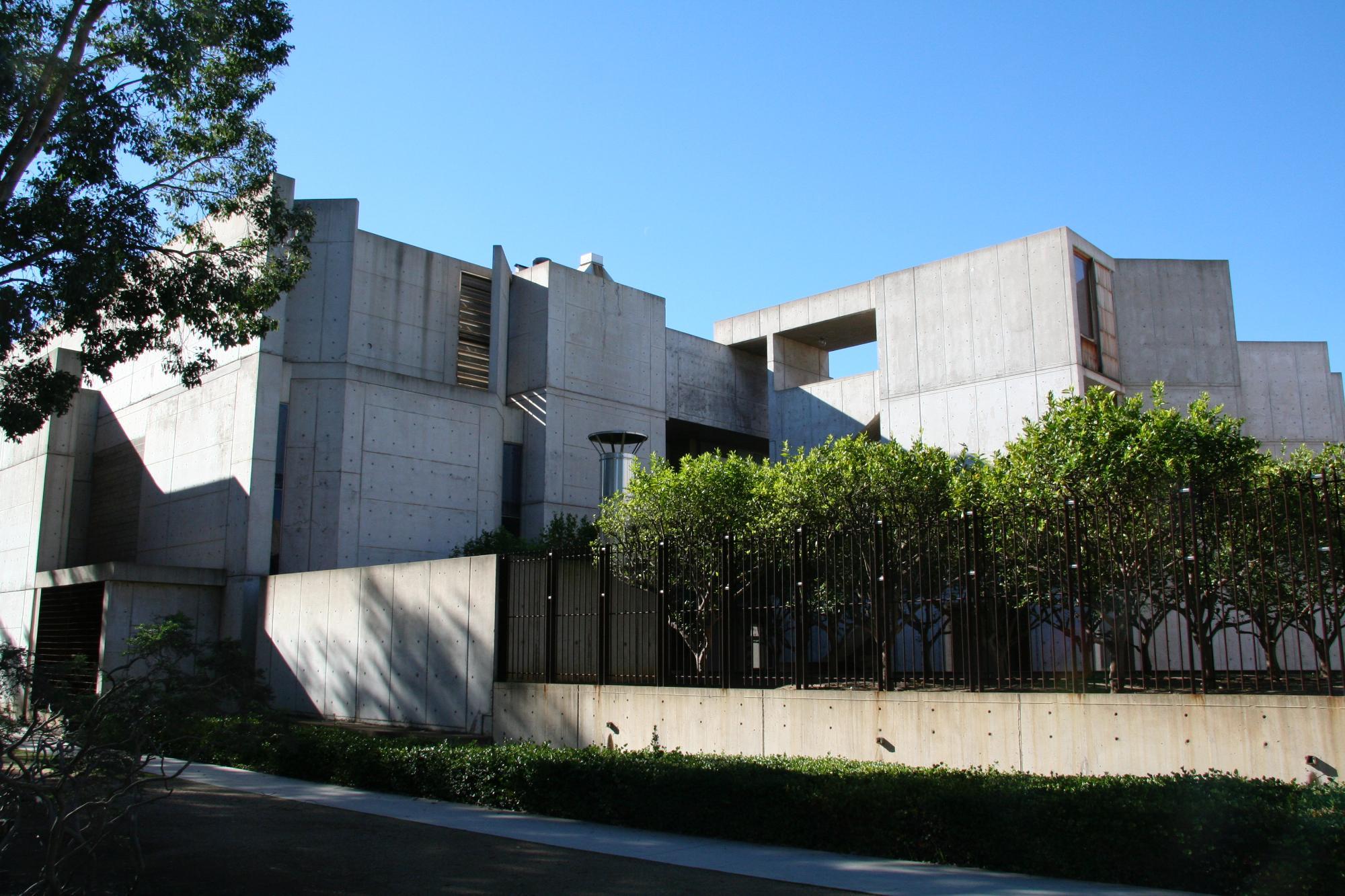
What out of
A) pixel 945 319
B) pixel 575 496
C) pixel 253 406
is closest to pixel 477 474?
pixel 575 496

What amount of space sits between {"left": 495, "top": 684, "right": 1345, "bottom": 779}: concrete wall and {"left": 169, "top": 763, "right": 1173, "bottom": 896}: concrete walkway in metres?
2.59

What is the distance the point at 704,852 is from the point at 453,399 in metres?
20.2

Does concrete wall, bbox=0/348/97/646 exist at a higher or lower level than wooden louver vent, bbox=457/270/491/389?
lower

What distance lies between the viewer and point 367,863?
335 inches

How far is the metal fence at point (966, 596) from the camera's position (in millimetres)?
10328

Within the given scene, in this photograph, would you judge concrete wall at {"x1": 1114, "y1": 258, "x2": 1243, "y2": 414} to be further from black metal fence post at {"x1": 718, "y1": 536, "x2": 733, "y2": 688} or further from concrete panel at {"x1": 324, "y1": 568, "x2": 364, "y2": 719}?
concrete panel at {"x1": 324, "y1": 568, "x2": 364, "y2": 719}

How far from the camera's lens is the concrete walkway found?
768cm

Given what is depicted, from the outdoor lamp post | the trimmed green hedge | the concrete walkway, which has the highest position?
the outdoor lamp post

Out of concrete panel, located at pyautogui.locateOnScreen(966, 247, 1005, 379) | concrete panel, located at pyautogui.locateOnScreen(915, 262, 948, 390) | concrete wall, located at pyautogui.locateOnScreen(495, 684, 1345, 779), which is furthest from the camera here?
concrete panel, located at pyautogui.locateOnScreen(915, 262, 948, 390)

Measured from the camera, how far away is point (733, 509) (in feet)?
64.0

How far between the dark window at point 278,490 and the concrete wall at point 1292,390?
2763cm

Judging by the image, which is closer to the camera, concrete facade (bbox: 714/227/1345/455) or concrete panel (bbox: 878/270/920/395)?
concrete facade (bbox: 714/227/1345/455)

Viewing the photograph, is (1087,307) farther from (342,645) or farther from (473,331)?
(342,645)

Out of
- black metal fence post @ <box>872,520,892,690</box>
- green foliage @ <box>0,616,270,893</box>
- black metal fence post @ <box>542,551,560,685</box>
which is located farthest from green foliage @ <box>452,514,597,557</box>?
green foliage @ <box>0,616,270,893</box>
